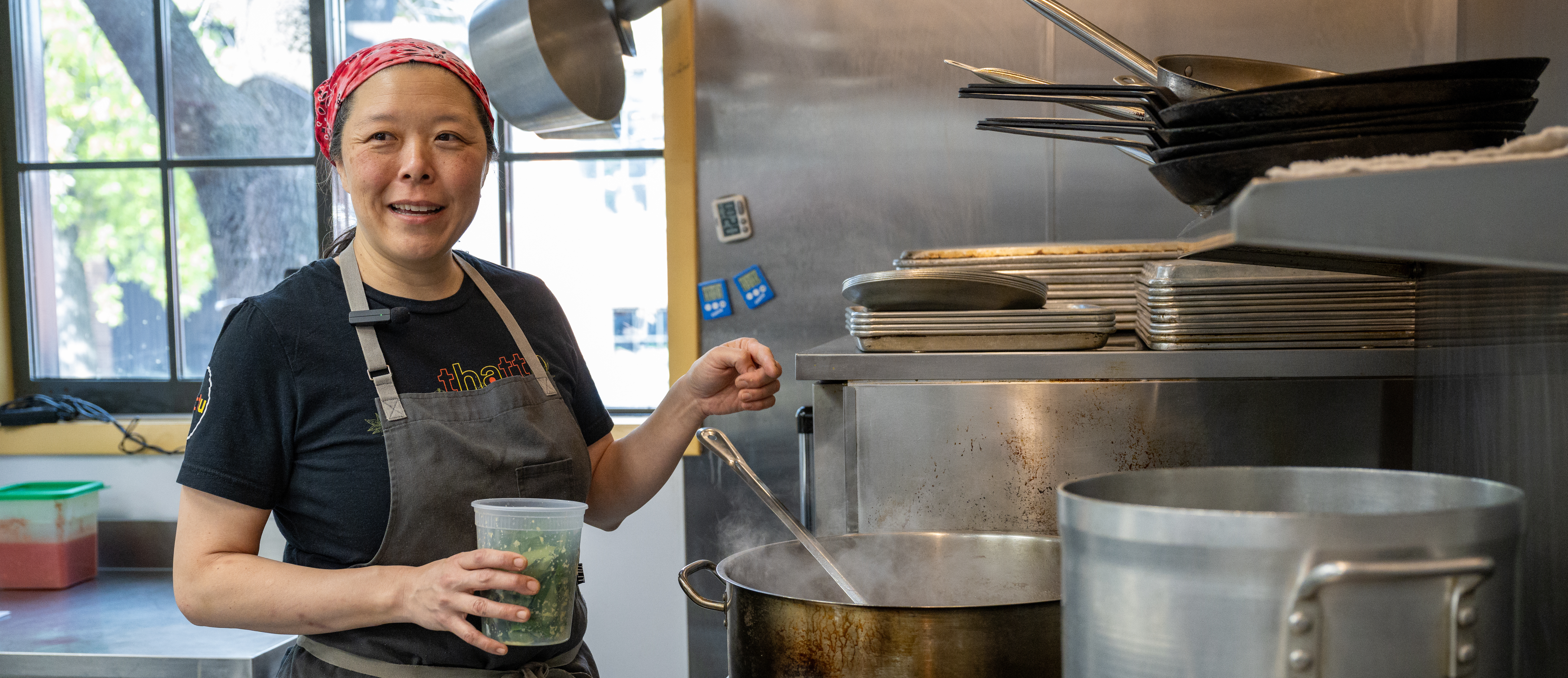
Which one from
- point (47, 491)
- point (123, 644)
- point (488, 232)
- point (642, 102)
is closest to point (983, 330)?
point (642, 102)

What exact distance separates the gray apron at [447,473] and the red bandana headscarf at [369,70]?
18cm

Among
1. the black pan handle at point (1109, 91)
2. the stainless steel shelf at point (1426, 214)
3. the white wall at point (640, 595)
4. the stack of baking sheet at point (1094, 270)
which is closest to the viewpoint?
the stainless steel shelf at point (1426, 214)

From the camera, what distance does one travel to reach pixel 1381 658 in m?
0.49

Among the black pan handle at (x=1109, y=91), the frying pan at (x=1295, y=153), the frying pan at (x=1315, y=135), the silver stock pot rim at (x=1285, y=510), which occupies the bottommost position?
the silver stock pot rim at (x=1285, y=510)

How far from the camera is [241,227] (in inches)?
127

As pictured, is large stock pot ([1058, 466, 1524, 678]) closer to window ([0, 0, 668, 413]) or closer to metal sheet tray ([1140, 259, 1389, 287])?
metal sheet tray ([1140, 259, 1389, 287])

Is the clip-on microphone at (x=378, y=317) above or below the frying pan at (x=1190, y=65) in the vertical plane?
below

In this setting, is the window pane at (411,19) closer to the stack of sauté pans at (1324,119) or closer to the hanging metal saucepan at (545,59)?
the hanging metal saucepan at (545,59)

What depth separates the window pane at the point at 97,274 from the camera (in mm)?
3252

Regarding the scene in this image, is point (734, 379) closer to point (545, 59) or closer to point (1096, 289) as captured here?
point (1096, 289)

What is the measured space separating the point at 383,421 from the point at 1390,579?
1.13 m

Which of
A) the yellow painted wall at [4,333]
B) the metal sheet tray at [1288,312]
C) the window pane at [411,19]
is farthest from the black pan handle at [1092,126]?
the yellow painted wall at [4,333]

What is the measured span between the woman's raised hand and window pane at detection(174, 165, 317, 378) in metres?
2.42

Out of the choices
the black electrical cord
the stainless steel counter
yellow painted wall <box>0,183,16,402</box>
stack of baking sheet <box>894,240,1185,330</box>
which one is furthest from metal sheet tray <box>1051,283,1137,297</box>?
yellow painted wall <box>0,183,16,402</box>
